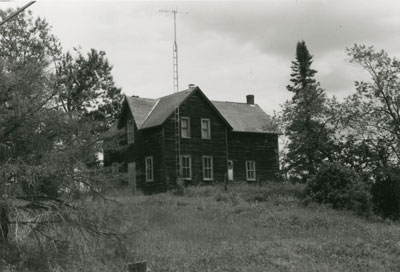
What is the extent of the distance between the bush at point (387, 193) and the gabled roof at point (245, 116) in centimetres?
922

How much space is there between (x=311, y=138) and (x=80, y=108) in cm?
2471

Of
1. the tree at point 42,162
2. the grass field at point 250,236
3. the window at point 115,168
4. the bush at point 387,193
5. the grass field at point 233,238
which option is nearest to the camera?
the tree at point 42,162

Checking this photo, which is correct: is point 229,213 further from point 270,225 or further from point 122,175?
point 122,175

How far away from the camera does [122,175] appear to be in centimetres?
1345

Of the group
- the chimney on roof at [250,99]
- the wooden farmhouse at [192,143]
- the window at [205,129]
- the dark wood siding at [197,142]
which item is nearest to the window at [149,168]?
the wooden farmhouse at [192,143]

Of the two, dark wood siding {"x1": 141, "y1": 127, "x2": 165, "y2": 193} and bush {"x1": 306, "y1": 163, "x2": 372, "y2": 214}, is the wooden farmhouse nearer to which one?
dark wood siding {"x1": 141, "y1": 127, "x2": 165, "y2": 193}

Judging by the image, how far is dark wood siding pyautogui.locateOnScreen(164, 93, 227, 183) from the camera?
38.0 metres

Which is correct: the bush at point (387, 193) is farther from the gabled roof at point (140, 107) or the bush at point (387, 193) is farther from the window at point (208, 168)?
the gabled roof at point (140, 107)

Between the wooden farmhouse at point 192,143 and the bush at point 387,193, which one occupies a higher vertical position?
the wooden farmhouse at point 192,143

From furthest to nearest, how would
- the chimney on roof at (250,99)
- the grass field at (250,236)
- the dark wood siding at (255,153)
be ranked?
the chimney on roof at (250,99)
the dark wood siding at (255,153)
the grass field at (250,236)

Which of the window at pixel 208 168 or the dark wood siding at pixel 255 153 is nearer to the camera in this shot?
the window at pixel 208 168

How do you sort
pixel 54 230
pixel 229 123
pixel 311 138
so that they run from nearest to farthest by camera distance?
pixel 54 230
pixel 311 138
pixel 229 123

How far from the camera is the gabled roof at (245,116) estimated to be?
42728mm

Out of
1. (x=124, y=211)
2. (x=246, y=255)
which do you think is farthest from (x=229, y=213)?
(x=124, y=211)
